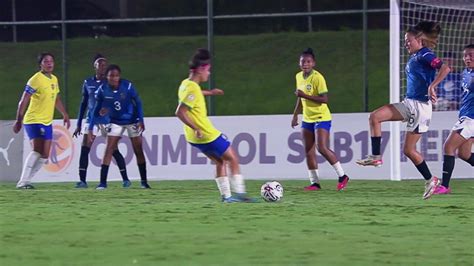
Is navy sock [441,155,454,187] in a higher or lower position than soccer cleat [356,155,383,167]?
lower

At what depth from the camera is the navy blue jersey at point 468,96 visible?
15799 mm

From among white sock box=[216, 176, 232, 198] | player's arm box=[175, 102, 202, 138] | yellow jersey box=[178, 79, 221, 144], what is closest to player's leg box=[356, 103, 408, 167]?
white sock box=[216, 176, 232, 198]

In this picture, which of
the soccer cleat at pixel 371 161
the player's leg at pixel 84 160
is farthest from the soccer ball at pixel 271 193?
the player's leg at pixel 84 160

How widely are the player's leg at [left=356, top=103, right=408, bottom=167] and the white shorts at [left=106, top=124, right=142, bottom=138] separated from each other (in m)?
5.06

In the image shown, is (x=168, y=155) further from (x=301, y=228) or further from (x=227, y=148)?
(x=301, y=228)

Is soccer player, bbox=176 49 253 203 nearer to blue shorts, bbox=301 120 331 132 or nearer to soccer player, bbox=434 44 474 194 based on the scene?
soccer player, bbox=434 44 474 194

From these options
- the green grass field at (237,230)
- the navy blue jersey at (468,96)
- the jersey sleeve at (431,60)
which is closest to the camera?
the green grass field at (237,230)

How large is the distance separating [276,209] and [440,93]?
380 inches

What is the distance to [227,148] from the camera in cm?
1359

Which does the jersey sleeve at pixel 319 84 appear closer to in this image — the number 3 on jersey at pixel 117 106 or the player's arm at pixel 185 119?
the number 3 on jersey at pixel 117 106

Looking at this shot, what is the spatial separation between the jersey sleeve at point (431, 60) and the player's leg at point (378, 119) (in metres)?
0.64

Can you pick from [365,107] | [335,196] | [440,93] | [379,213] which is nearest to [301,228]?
[379,213]

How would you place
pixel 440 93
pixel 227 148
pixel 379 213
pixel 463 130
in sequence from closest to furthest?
pixel 379 213, pixel 227 148, pixel 463 130, pixel 440 93

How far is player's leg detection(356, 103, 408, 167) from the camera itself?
14383mm
